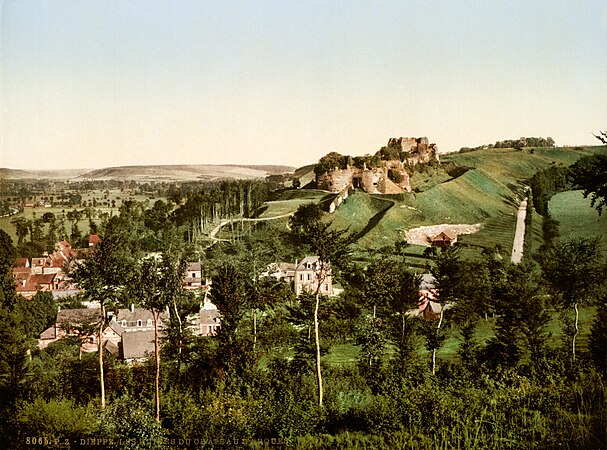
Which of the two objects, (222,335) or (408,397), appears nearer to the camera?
(408,397)

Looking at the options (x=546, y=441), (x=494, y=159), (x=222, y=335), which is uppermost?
(x=494, y=159)

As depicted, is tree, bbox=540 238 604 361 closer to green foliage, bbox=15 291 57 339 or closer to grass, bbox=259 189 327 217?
green foliage, bbox=15 291 57 339

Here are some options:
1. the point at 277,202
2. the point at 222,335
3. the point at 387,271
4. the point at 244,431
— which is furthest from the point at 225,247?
the point at 244,431

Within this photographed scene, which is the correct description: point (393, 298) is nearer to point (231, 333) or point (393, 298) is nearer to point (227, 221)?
point (231, 333)

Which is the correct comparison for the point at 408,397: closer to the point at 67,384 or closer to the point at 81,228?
the point at 67,384

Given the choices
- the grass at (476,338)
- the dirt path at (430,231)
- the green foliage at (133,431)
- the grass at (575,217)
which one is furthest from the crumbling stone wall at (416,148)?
the green foliage at (133,431)

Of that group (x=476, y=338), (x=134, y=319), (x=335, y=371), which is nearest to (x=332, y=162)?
(x=134, y=319)

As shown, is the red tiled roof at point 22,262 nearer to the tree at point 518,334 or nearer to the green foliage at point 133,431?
the green foliage at point 133,431
